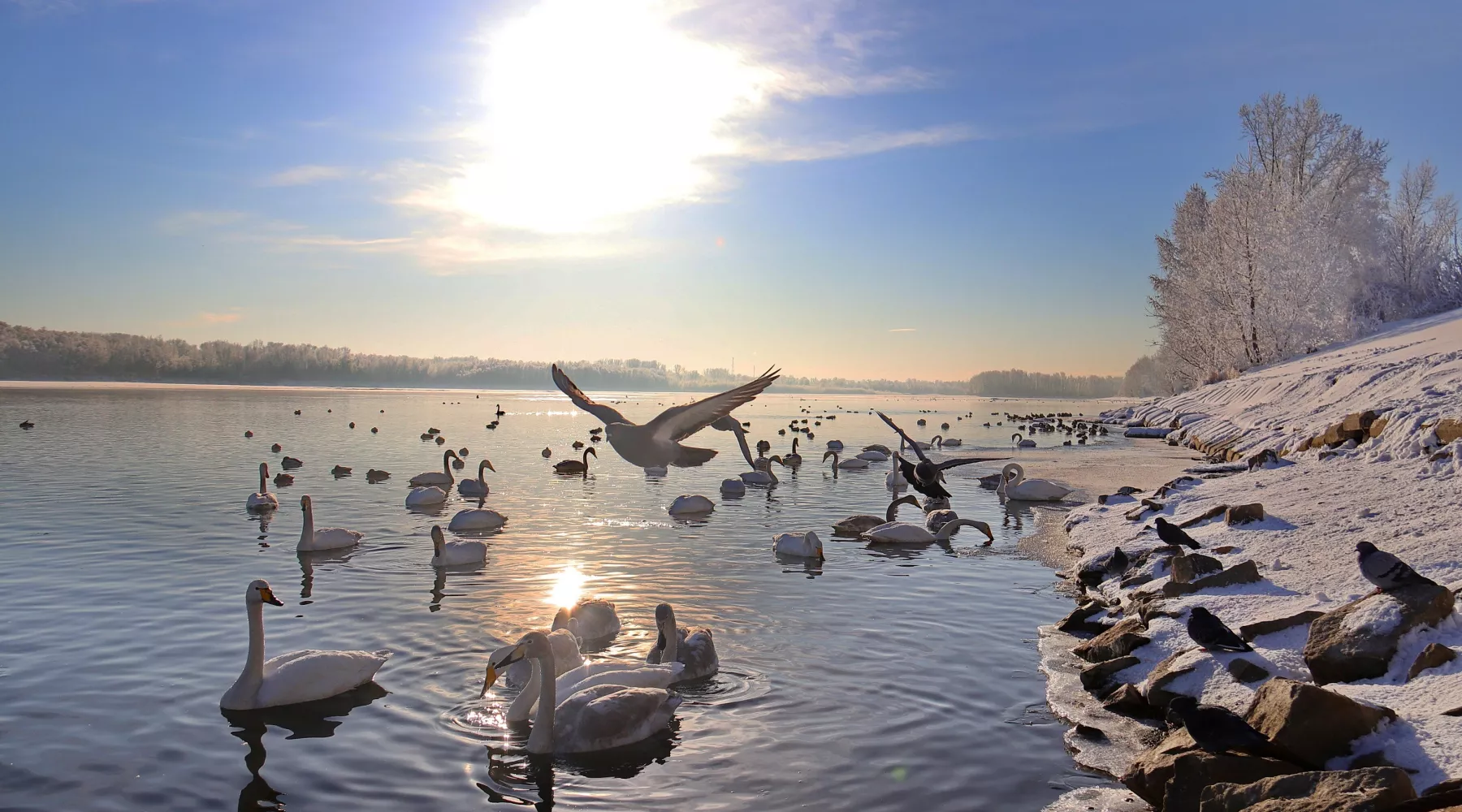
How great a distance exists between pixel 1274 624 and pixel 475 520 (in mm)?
14576

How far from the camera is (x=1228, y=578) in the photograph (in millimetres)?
9625

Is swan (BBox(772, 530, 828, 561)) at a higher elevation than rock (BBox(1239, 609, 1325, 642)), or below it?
below

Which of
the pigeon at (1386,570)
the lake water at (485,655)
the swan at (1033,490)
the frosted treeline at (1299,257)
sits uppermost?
the frosted treeline at (1299,257)

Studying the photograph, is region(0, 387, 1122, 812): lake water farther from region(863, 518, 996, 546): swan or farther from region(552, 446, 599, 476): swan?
region(552, 446, 599, 476): swan

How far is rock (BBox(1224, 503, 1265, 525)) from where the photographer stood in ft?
39.4

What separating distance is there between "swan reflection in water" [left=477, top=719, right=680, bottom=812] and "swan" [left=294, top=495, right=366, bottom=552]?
9.49 m

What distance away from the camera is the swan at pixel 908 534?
55.8ft

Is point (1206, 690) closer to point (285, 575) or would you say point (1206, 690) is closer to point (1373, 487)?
point (1373, 487)

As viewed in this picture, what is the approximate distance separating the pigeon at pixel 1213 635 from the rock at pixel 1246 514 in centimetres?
504

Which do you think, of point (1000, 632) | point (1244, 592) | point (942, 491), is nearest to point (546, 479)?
point (942, 491)

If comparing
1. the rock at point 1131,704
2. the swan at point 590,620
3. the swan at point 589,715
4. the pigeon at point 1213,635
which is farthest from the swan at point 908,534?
the swan at point 589,715

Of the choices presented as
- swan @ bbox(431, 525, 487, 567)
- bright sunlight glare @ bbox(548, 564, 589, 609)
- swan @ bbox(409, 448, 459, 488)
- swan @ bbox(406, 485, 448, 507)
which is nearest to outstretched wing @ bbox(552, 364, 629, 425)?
bright sunlight glare @ bbox(548, 564, 589, 609)

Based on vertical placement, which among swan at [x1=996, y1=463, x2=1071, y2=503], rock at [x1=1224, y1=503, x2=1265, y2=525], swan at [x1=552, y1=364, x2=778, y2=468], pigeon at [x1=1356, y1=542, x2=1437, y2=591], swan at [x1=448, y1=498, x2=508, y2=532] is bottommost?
swan at [x1=448, y1=498, x2=508, y2=532]

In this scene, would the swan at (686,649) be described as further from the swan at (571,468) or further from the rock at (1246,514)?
the swan at (571,468)
